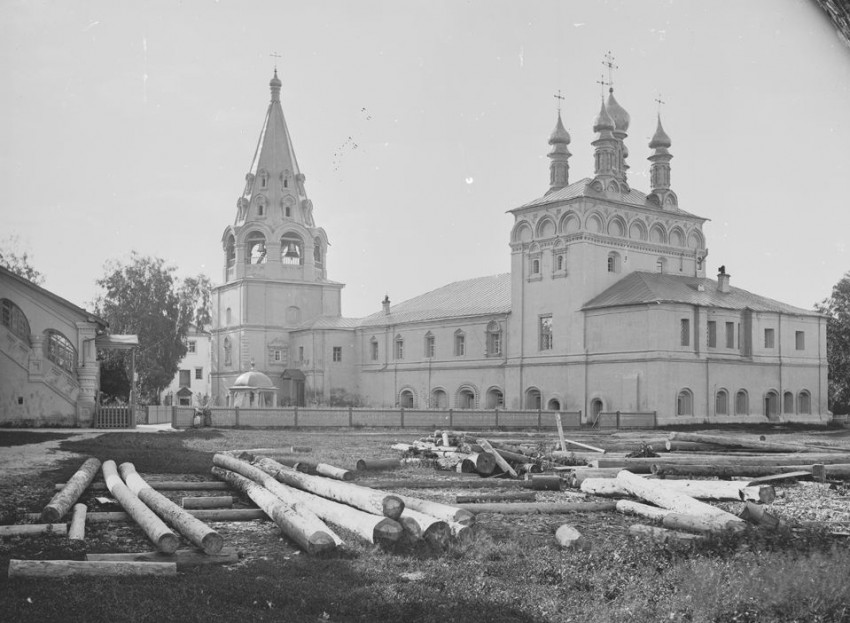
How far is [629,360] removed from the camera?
138 feet

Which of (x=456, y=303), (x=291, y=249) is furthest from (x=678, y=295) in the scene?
(x=291, y=249)

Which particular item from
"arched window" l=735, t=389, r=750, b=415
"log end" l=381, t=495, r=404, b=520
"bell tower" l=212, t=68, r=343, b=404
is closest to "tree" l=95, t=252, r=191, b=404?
"bell tower" l=212, t=68, r=343, b=404

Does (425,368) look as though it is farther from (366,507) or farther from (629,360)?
(366,507)

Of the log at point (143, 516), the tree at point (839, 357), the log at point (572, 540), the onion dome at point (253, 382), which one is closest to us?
the log at point (143, 516)

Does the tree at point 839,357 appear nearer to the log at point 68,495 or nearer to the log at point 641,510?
the log at point 641,510

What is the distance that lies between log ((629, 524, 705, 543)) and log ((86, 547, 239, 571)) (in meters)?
Answer: 3.87

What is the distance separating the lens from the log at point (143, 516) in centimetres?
799

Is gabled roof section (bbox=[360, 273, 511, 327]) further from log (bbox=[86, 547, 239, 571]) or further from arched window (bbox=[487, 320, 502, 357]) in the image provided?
log (bbox=[86, 547, 239, 571])

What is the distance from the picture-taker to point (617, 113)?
160 feet

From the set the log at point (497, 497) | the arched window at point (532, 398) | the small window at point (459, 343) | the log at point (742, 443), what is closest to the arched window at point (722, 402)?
the arched window at point (532, 398)

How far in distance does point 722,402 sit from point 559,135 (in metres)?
17.1

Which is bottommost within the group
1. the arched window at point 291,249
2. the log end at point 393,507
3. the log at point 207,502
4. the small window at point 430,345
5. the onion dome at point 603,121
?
the log at point 207,502

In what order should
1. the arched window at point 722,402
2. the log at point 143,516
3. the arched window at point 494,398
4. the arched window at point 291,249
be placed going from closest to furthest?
the log at point 143,516 → the arched window at point 722,402 → the arched window at point 494,398 → the arched window at point 291,249

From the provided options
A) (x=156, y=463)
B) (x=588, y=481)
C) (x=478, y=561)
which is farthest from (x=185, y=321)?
(x=478, y=561)
